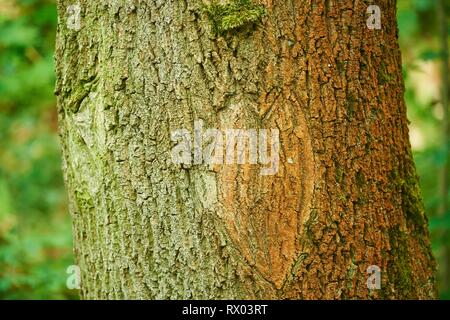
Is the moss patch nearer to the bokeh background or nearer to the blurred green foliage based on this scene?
the bokeh background

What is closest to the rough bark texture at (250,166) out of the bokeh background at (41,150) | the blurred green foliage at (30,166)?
the bokeh background at (41,150)

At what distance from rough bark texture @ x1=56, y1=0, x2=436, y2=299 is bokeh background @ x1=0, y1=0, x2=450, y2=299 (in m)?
1.06

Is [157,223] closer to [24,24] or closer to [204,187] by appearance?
[204,187]

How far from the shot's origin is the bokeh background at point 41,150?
163 inches

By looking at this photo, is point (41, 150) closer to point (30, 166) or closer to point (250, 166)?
point (30, 166)

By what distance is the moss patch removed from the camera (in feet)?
6.55

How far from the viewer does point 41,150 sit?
6.69m

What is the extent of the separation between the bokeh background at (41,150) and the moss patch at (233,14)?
1.29 m

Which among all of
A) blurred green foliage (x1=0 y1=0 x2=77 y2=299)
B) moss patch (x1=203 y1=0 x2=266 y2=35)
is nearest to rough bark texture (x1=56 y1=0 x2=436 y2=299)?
moss patch (x1=203 y1=0 x2=266 y2=35)

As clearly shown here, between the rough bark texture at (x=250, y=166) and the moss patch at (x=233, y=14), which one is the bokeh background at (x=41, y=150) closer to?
the rough bark texture at (x=250, y=166)

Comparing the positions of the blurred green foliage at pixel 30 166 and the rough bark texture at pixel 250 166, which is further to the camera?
the blurred green foliage at pixel 30 166

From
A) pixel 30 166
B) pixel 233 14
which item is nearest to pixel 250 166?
pixel 233 14

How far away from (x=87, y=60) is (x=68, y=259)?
276cm

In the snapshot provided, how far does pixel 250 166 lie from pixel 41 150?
16.9 feet
